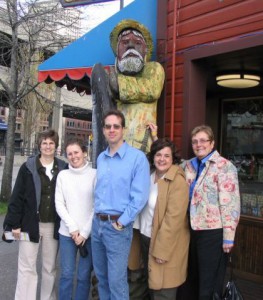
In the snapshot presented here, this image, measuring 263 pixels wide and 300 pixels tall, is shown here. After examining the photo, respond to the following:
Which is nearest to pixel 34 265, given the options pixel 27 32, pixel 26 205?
pixel 26 205

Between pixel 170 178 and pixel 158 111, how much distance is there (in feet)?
4.94

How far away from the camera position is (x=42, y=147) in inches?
130

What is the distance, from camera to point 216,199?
9.26 ft

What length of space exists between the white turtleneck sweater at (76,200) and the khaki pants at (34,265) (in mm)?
243

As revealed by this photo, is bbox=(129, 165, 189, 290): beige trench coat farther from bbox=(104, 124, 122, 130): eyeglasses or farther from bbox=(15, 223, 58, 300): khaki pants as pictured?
bbox=(15, 223, 58, 300): khaki pants

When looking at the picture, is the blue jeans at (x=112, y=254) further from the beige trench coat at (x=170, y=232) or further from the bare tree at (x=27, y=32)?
the bare tree at (x=27, y=32)

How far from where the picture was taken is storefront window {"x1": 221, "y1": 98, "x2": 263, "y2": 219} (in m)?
5.26

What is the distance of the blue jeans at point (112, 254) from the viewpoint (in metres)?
2.74

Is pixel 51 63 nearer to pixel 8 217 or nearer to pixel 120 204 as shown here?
pixel 8 217

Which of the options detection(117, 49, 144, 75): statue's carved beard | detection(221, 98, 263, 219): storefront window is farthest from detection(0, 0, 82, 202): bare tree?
detection(117, 49, 144, 75): statue's carved beard

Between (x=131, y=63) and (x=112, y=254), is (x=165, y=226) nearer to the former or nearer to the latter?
(x=112, y=254)

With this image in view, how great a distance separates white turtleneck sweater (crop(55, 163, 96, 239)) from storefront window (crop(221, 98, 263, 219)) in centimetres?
250

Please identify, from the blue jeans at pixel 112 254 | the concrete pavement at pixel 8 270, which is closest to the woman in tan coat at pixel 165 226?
the blue jeans at pixel 112 254

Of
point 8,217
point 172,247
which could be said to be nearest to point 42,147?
point 8,217
